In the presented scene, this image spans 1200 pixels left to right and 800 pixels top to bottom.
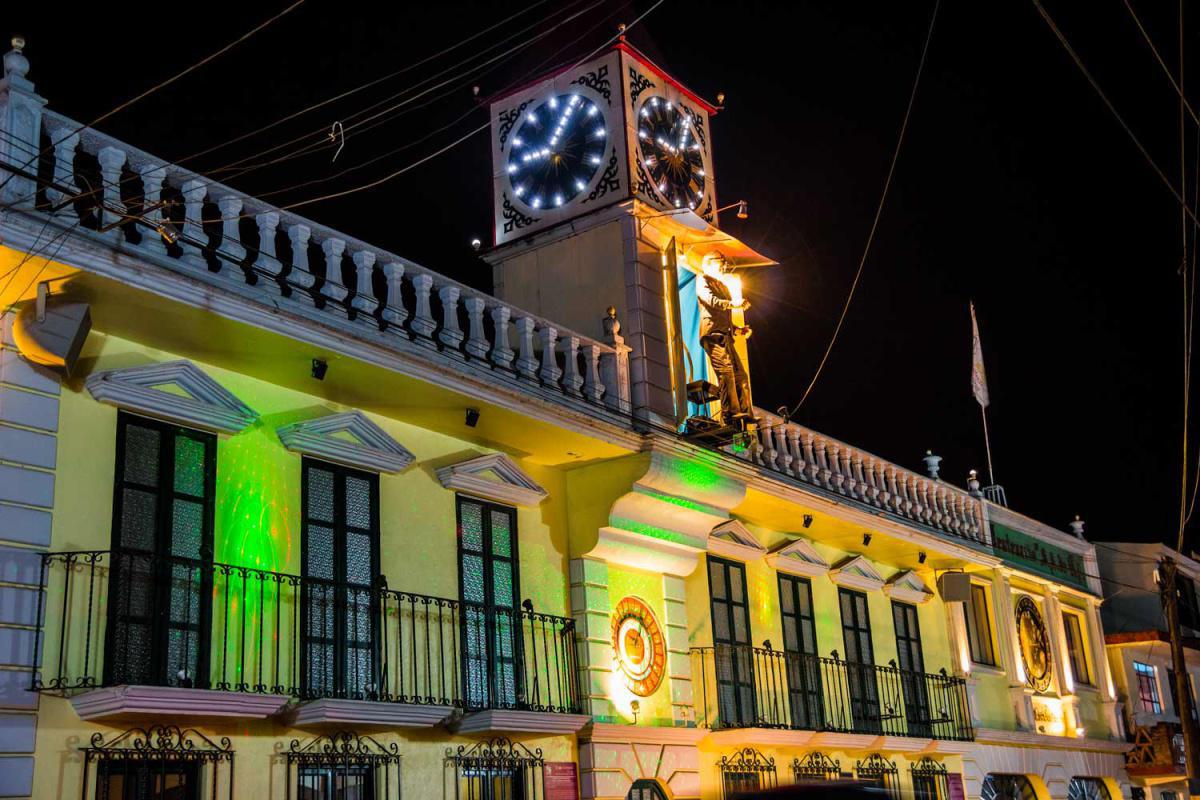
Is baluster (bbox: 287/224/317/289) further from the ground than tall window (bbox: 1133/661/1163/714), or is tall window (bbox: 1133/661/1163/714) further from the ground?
baluster (bbox: 287/224/317/289)

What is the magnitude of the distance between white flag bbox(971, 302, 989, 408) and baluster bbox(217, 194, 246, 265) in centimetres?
1957

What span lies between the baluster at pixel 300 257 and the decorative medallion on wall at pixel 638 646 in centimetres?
578

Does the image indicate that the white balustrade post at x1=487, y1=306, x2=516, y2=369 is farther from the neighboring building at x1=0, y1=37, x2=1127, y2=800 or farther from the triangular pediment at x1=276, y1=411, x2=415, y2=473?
the triangular pediment at x1=276, y1=411, x2=415, y2=473

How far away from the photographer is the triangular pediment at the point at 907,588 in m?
22.2

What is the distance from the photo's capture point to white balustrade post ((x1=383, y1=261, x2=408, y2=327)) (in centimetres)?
1336

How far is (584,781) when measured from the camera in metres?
15.1

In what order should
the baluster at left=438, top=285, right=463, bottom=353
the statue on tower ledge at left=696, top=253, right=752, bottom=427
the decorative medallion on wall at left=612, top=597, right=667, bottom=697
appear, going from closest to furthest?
the baluster at left=438, top=285, right=463, bottom=353 → the decorative medallion on wall at left=612, top=597, right=667, bottom=697 → the statue on tower ledge at left=696, top=253, right=752, bottom=427

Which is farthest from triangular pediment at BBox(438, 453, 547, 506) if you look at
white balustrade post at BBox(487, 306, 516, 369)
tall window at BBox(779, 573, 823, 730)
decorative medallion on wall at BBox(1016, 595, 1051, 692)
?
decorative medallion on wall at BBox(1016, 595, 1051, 692)

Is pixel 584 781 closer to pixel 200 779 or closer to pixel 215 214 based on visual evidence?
pixel 200 779

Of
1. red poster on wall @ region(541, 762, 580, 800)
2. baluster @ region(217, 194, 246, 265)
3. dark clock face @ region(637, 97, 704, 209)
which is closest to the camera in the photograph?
baluster @ region(217, 194, 246, 265)

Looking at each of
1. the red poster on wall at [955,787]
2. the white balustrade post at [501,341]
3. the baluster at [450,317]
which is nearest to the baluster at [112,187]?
the baluster at [450,317]

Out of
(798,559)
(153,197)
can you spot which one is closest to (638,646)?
(798,559)

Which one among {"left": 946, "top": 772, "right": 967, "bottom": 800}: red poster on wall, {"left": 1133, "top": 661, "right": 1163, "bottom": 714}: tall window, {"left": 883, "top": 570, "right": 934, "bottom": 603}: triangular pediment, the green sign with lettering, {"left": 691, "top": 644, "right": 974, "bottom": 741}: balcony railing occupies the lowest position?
{"left": 946, "top": 772, "right": 967, "bottom": 800}: red poster on wall

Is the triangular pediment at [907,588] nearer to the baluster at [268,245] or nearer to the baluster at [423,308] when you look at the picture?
the baluster at [423,308]
